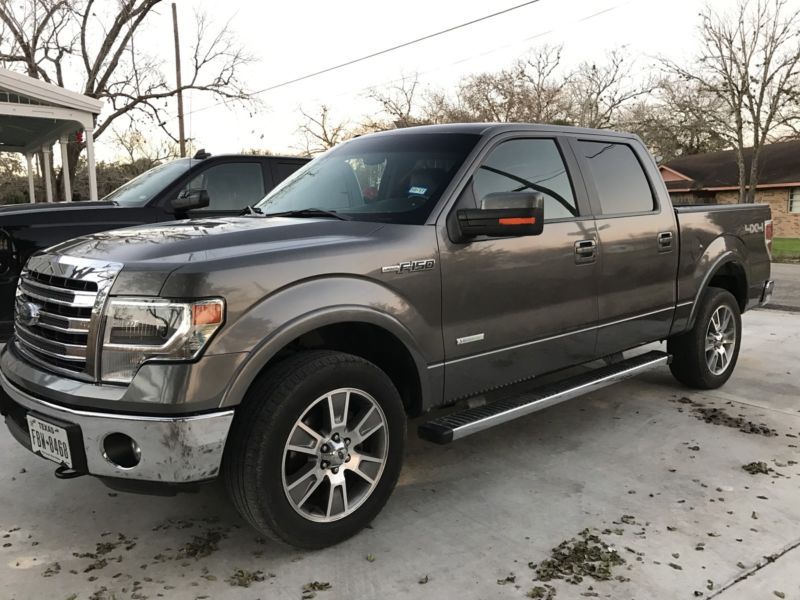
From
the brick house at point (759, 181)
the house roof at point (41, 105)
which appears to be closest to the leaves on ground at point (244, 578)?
the house roof at point (41, 105)

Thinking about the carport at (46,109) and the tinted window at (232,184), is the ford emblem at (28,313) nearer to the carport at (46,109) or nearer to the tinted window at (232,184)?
the tinted window at (232,184)

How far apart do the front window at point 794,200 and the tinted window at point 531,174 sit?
34.2 metres

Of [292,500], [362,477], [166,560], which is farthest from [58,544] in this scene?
[362,477]

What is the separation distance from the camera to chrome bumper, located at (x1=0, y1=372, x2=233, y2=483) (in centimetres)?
253

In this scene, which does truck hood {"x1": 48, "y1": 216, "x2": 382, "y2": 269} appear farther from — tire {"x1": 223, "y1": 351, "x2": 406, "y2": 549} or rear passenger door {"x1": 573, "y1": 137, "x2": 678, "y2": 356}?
rear passenger door {"x1": 573, "y1": 137, "x2": 678, "y2": 356}

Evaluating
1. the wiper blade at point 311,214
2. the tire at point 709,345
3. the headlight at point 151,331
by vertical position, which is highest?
the wiper blade at point 311,214

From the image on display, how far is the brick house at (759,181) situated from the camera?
32.8 metres

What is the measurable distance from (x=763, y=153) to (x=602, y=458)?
38499 millimetres

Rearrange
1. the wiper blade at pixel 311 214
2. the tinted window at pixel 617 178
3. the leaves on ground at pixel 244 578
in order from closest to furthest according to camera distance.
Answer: the leaves on ground at pixel 244 578
the wiper blade at pixel 311 214
the tinted window at pixel 617 178

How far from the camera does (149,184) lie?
6852 millimetres

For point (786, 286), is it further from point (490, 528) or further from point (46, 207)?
point (46, 207)

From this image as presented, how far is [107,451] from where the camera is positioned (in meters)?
2.62

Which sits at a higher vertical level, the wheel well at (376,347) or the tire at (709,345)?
the wheel well at (376,347)

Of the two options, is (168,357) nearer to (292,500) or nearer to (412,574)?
(292,500)
